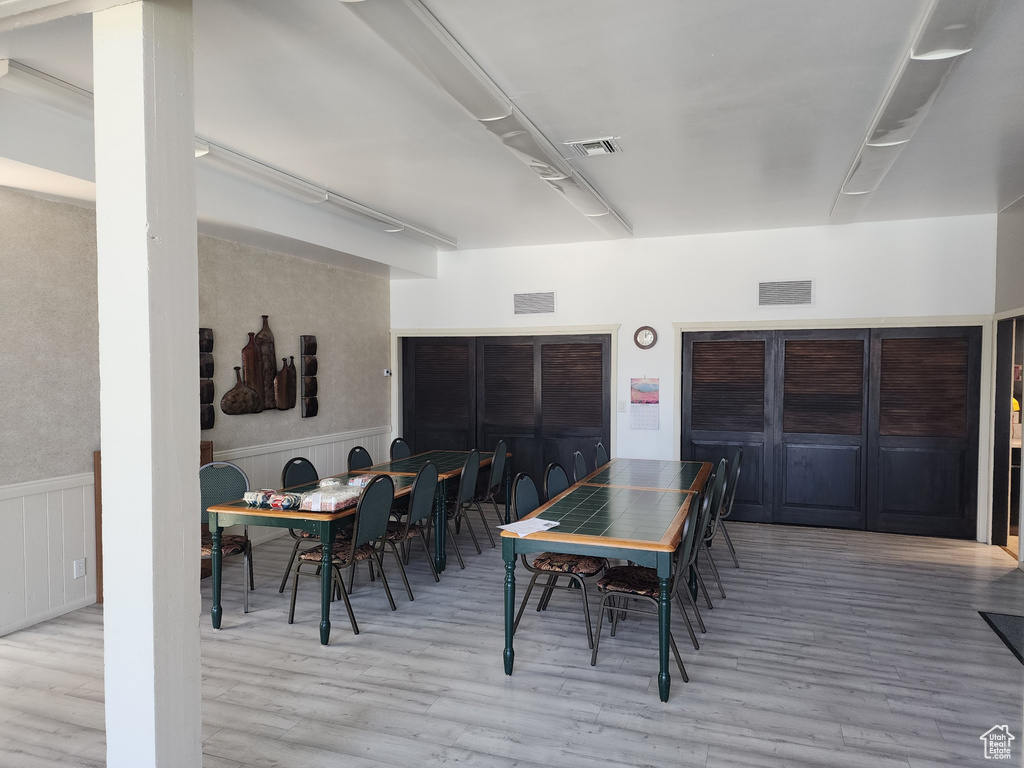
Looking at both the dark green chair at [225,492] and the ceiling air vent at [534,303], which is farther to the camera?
the ceiling air vent at [534,303]

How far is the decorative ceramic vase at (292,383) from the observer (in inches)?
249

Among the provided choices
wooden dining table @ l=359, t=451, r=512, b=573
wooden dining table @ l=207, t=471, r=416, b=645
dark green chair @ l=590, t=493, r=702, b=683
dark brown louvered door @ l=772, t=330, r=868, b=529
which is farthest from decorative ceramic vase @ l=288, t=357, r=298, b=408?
dark brown louvered door @ l=772, t=330, r=868, b=529

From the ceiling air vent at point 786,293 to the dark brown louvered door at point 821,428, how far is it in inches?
12.6

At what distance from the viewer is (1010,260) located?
18.6ft

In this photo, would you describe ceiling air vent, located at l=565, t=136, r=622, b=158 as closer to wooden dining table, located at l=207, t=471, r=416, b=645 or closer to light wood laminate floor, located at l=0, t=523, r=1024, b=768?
wooden dining table, located at l=207, t=471, r=416, b=645

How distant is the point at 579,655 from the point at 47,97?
403 centimetres

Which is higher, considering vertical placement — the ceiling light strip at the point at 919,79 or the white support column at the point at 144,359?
the ceiling light strip at the point at 919,79

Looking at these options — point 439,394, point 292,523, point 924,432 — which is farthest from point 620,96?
point 439,394

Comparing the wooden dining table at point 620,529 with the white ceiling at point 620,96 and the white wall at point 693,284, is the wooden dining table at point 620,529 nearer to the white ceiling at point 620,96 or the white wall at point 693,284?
the white ceiling at point 620,96

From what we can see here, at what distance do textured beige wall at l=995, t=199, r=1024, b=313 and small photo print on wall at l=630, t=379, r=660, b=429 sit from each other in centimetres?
318

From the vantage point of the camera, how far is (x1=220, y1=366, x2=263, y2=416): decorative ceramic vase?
562 centimetres

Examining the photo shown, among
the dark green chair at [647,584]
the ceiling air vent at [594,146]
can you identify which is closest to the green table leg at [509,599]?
the dark green chair at [647,584]

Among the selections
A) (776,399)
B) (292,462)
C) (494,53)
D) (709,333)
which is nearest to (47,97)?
(494,53)

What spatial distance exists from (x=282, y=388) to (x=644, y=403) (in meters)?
3.78
